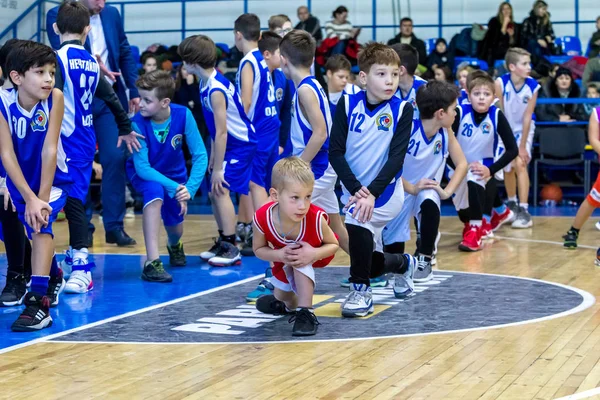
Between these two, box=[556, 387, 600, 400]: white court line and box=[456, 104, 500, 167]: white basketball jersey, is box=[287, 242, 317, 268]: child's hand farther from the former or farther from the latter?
box=[456, 104, 500, 167]: white basketball jersey

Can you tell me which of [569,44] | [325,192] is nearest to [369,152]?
[325,192]

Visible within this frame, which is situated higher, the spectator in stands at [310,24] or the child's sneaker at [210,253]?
the spectator in stands at [310,24]

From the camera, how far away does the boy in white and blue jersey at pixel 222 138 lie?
7.19 metres

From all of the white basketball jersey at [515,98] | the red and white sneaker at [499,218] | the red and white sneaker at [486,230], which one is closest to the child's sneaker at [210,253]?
the red and white sneaker at [486,230]

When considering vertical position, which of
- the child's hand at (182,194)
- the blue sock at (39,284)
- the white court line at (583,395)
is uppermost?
the child's hand at (182,194)

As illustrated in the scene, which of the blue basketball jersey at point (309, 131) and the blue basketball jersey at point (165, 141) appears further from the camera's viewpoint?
the blue basketball jersey at point (165, 141)

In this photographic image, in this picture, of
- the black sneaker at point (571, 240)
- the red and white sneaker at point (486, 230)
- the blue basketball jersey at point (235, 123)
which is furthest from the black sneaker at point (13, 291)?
the black sneaker at point (571, 240)

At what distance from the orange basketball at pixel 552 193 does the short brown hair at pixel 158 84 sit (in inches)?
284

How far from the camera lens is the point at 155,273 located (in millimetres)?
6578

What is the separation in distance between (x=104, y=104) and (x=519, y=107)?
4613mm

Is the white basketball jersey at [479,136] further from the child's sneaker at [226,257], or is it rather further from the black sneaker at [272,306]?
the black sneaker at [272,306]

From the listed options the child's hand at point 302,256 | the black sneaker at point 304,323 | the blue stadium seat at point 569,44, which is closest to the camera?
the black sneaker at point 304,323

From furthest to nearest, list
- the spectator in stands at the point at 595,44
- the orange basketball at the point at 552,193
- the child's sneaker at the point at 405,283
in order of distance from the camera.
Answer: the spectator in stands at the point at 595,44
the orange basketball at the point at 552,193
the child's sneaker at the point at 405,283

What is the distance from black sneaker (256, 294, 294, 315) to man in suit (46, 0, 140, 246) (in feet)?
10.3
